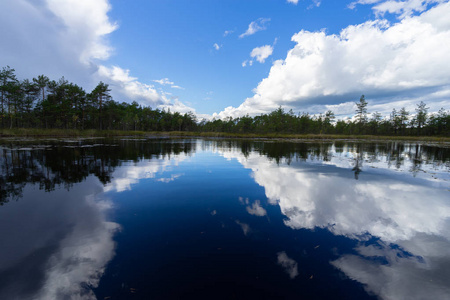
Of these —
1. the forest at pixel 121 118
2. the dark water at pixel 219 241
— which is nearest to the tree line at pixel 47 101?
the forest at pixel 121 118

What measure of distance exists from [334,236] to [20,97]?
88.9 meters

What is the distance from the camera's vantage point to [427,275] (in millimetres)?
4172

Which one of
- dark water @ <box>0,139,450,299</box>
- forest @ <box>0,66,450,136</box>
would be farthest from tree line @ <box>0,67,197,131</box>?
dark water @ <box>0,139,450,299</box>

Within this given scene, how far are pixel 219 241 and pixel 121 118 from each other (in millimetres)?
115373

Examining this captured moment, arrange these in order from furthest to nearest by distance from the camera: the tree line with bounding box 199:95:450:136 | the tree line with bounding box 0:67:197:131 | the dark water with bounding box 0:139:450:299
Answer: the tree line with bounding box 199:95:450:136
the tree line with bounding box 0:67:197:131
the dark water with bounding box 0:139:450:299

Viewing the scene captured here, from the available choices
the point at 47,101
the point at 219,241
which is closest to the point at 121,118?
the point at 47,101

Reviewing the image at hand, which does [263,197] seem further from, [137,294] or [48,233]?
[48,233]

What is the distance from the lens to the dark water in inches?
142

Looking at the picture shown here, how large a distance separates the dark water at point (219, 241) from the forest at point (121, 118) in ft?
243

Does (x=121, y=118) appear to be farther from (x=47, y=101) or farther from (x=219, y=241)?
(x=219, y=241)

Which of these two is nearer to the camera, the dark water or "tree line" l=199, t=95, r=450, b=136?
the dark water

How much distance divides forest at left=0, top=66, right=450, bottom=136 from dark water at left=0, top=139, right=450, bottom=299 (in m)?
74.1

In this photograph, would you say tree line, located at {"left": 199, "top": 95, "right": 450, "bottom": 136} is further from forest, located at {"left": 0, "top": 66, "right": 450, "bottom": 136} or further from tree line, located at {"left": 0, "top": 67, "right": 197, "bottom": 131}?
tree line, located at {"left": 0, "top": 67, "right": 197, "bottom": 131}

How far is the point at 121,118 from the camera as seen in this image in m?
105
